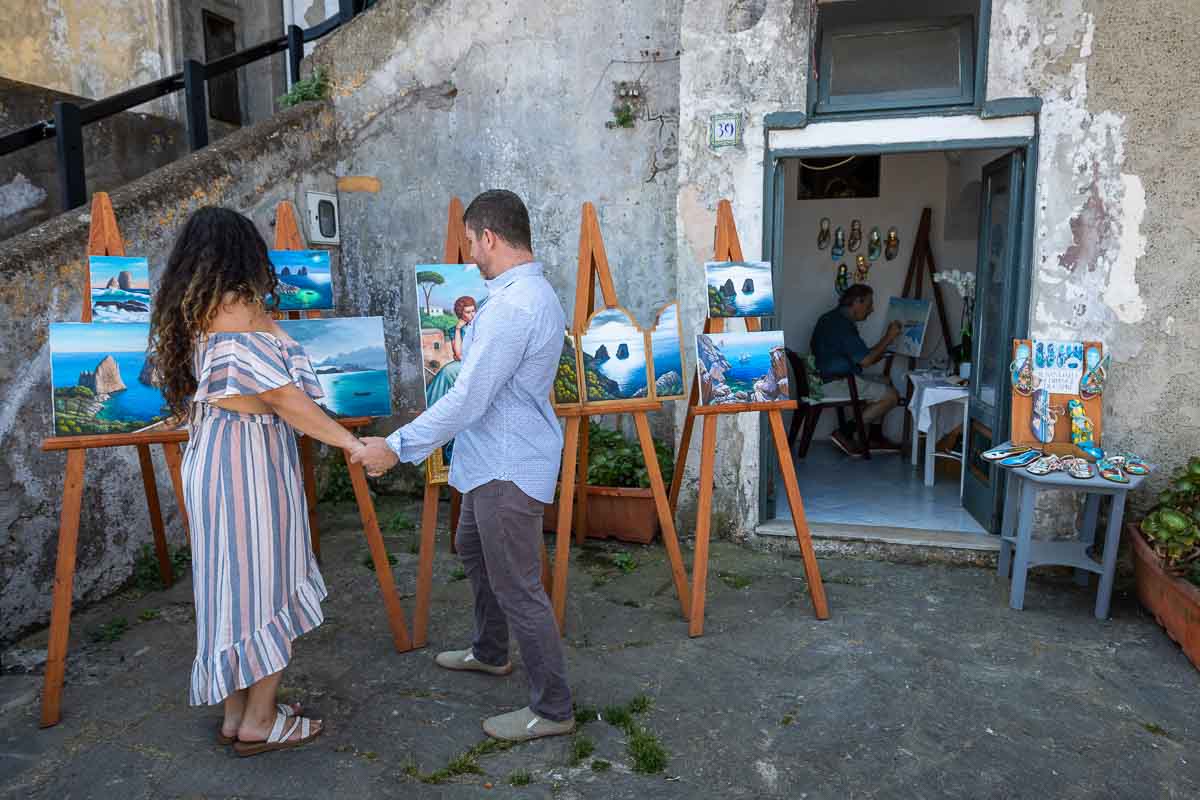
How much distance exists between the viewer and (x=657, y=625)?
3939 millimetres

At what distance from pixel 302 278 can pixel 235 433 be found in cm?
169

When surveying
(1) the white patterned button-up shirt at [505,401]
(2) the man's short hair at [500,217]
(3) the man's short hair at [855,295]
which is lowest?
(1) the white patterned button-up shirt at [505,401]

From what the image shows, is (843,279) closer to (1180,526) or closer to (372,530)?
(1180,526)

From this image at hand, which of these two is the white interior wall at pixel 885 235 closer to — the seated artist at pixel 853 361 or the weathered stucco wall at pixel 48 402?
the seated artist at pixel 853 361

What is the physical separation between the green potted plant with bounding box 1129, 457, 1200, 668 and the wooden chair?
3190mm

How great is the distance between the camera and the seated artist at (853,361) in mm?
7336

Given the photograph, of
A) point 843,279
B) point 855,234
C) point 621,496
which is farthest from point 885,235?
point 621,496

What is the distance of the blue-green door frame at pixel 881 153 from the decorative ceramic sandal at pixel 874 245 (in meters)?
3.35

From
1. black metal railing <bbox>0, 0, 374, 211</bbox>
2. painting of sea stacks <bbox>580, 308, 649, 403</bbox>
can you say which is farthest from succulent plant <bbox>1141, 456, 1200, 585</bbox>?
black metal railing <bbox>0, 0, 374, 211</bbox>

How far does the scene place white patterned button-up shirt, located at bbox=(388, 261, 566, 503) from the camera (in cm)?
272

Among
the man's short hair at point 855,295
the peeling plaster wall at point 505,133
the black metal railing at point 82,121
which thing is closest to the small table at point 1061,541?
the peeling plaster wall at point 505,133

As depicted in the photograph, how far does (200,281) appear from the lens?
2.63 metres

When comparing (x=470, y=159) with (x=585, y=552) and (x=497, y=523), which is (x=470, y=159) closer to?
(x=585, y=552)

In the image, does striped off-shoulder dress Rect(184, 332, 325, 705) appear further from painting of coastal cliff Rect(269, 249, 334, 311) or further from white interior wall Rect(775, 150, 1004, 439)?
white interior wall Rect(775, 150, 1004, 439)
